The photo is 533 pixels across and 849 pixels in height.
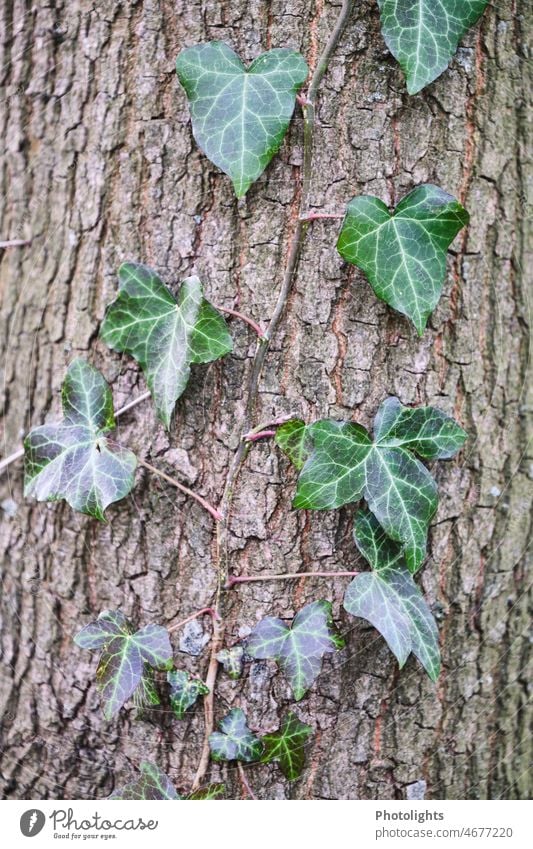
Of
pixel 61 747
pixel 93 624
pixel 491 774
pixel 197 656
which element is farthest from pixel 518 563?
pixel 61 747

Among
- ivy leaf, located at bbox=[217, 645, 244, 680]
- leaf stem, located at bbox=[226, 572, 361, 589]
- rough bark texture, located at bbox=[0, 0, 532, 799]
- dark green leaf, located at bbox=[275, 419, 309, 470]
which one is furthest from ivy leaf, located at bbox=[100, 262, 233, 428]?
ivy leaf, located at bbox=[217, 645, 244, 680]

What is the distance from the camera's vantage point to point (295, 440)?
2.64 ft

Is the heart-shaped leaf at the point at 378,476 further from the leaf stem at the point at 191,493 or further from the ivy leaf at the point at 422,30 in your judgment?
the ivy leaf at the point at 422,30

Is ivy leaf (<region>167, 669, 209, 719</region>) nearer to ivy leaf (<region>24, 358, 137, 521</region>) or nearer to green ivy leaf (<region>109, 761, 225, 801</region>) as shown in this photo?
green ivy leaf (<region>109, 761, 225, 801</region>)

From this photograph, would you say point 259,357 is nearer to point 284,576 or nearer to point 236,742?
point 284,576

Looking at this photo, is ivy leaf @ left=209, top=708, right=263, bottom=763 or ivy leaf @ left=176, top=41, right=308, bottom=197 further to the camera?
ivy leaf @ left=209, top=708, right=263, bottom=763

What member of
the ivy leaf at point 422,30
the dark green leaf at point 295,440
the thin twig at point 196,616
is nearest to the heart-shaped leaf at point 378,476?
the dark green leaf at point 295,440

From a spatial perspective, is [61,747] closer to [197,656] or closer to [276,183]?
[197,656]

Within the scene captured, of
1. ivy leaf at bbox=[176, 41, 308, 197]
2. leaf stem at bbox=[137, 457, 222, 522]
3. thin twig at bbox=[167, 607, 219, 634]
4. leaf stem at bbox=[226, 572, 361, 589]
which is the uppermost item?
ivy leaf at bbox=[176, 41, 308, 197]

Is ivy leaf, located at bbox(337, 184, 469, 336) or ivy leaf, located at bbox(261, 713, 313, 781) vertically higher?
ivy leaf, located at bbox(337, 184, 469, 336)

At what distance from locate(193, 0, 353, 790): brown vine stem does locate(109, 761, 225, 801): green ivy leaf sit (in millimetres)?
21

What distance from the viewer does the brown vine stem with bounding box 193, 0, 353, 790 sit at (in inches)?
31.3

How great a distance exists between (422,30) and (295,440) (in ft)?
1.94

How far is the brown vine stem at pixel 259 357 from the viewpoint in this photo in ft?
2.60
